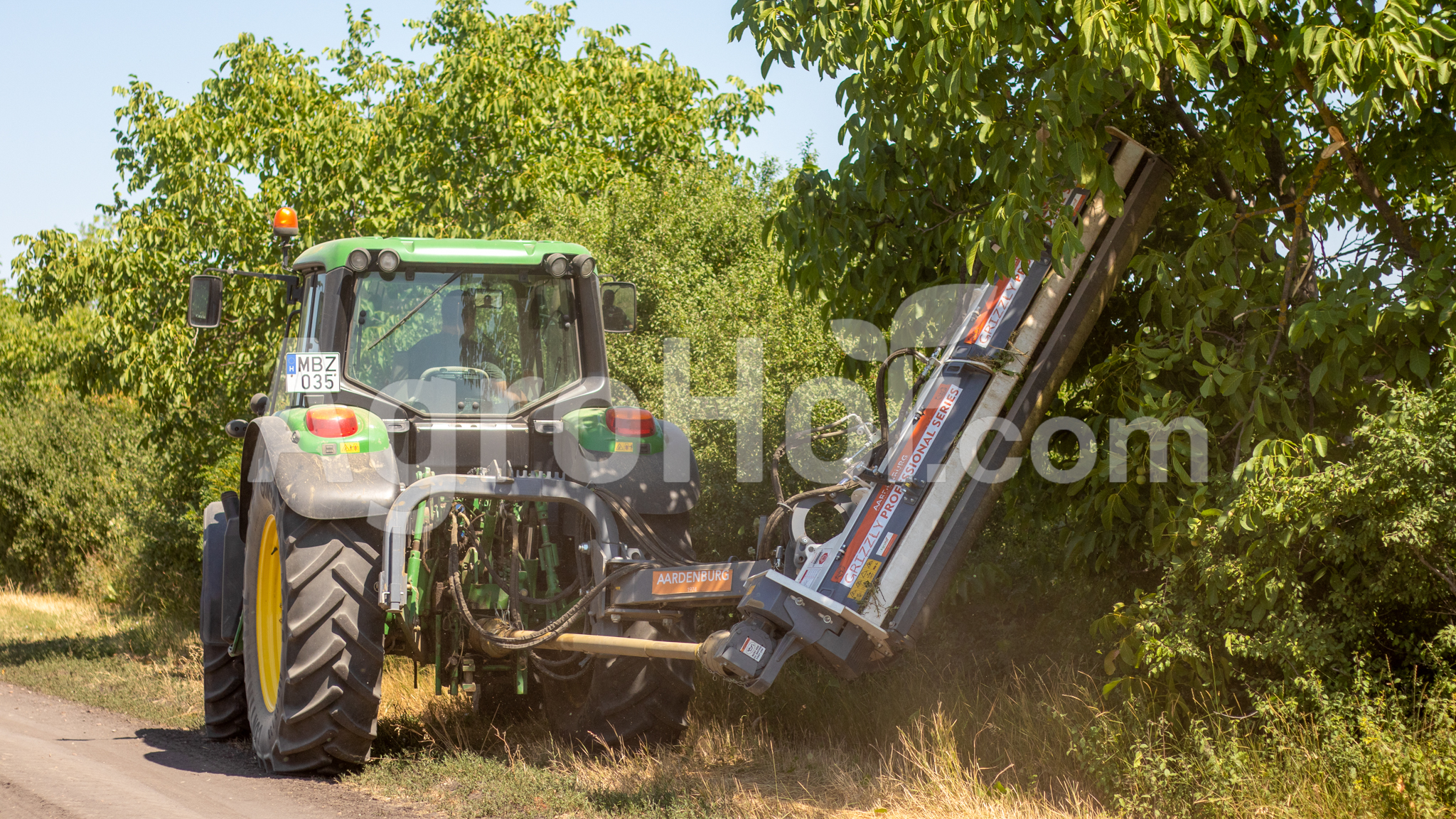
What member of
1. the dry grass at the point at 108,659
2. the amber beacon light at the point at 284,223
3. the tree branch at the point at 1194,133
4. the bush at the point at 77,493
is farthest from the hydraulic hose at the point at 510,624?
the bush at the point at 77,493

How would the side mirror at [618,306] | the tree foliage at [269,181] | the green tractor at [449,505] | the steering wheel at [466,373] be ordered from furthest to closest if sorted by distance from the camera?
the tree foliage at [269,181], the side mirror at [618,306], the steering wheel at [466,373], the green tractor at [449,505]

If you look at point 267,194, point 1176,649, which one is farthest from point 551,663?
point 267,194

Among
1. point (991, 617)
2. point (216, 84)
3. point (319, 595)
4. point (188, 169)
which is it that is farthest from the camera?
point (216, 84)

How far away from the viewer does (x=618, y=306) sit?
6.86m

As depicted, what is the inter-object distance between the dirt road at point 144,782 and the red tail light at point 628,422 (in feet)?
6.66

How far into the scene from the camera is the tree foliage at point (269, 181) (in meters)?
11.0

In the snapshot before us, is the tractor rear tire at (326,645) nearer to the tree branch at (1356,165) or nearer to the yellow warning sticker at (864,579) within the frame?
the yellow warning sticker at (864,579)

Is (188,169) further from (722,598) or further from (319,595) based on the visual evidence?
(722,598)

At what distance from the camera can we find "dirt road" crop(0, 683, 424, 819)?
5199mm

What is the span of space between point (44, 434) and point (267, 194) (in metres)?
9.27

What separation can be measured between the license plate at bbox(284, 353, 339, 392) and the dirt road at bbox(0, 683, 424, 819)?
181cm

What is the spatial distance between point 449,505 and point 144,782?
1.90 meters

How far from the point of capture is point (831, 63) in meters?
4.78

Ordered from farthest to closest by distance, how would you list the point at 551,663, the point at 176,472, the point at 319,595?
1. the point at 176,472
2. the point at 551,663
3. the point at 319,595
